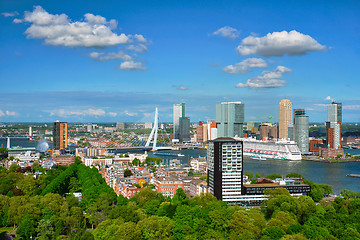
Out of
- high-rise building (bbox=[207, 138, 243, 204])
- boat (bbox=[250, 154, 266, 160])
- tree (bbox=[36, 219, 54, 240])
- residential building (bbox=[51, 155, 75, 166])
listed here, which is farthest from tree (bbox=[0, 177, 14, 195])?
boat (bbox=[250, 154, 266, 160])

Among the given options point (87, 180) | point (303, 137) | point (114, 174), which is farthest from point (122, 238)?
point (303, 137)

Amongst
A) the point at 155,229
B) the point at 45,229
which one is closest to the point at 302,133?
the point at 155,229

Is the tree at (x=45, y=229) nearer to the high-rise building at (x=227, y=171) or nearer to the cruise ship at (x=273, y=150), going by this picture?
the high-rise building at (x=227, y=171)

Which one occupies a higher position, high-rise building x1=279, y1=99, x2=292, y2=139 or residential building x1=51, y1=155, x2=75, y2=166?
high-rise building x1=279, y1=99, x2=292, y2=139

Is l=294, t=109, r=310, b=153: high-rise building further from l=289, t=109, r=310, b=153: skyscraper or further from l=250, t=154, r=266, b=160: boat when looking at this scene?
l=250, t=154, r=266, b=160: boat

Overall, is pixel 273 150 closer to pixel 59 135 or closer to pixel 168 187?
pixel 59 135

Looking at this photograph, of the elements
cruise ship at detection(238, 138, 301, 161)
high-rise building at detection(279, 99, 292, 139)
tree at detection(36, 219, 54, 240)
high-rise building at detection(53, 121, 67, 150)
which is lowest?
tree at detection(36, 219, 54, 240)

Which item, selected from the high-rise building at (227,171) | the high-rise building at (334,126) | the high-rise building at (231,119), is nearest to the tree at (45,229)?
the high-rise building at (227,171)
